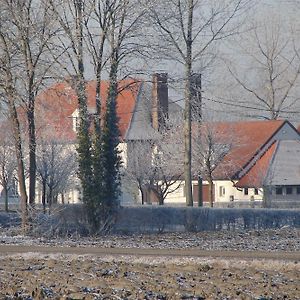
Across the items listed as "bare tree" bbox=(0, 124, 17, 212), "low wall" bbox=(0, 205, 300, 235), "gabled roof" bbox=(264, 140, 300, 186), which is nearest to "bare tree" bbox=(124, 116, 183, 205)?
"gabled roof" bbox=(264, 140, 300, 186)

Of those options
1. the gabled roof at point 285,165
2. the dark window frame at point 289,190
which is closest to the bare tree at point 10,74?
the gabled roof at point 285,165

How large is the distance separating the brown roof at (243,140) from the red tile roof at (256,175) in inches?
30.6

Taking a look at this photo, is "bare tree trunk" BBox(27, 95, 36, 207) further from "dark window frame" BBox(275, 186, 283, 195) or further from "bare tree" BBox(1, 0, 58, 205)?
"dark window frame" BBox(275, 186, 283, 195)

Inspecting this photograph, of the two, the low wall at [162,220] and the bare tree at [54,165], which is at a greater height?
the bare tree at [54,165]

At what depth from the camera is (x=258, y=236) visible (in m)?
28.8

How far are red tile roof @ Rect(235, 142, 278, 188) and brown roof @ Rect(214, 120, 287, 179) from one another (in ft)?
2.55

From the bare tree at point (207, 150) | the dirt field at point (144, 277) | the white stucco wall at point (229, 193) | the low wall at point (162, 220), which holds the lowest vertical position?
the dirt field at point (144, 277)

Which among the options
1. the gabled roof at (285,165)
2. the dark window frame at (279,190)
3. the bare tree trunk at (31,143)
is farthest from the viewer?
the dark window frame at (279,190)

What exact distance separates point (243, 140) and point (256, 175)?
3.39 meters

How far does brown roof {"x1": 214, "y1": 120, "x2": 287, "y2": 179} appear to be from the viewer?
60062mm

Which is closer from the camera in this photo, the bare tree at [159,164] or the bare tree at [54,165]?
the bare tree at [54,165]

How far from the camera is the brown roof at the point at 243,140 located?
60.1 m

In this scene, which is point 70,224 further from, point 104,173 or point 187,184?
point 187,184

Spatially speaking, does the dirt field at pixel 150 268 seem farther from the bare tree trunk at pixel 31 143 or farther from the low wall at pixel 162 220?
the bare tree trunk at pixel 31 143
